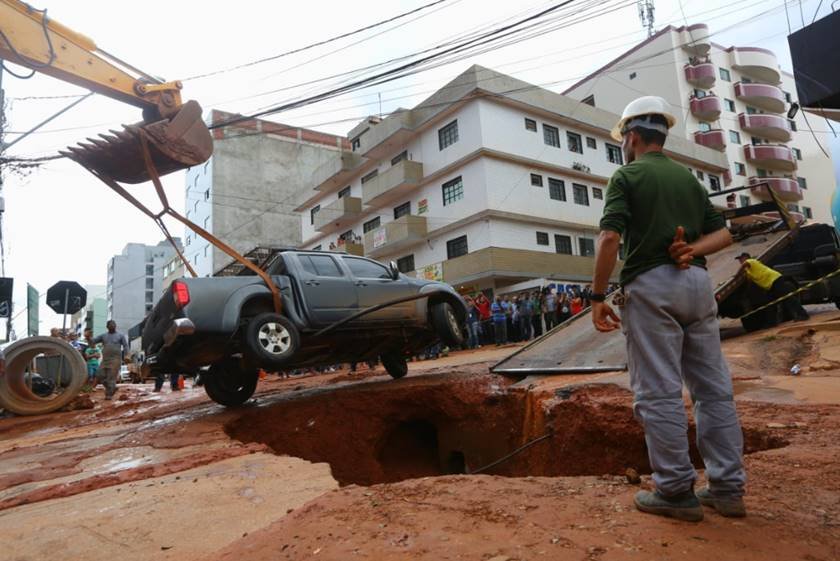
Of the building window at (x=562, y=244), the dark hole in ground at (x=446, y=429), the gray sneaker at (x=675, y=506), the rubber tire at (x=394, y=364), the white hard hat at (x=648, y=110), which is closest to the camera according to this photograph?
the gray sneaker at (x=675, y=506)

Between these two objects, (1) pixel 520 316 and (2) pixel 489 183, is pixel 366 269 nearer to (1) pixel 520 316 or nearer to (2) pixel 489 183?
(1) pixel 520 316

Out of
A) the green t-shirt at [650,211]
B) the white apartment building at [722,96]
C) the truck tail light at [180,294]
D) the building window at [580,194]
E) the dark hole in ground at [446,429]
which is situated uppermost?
the white apartment building at [722,96]

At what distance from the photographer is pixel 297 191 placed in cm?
4072

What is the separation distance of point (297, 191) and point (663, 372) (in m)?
40.7

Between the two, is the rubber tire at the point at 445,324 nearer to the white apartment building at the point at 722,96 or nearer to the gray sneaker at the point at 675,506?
the gray sneaker at the point at 675,506

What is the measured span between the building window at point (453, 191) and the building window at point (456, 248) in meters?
2.01

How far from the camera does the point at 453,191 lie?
1045 inches

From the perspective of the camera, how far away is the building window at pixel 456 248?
25859mm

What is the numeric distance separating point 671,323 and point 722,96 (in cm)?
4334

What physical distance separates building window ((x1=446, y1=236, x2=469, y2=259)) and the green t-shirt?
23304 mm

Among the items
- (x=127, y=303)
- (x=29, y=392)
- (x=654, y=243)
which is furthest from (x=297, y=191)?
(x=127, y=303)

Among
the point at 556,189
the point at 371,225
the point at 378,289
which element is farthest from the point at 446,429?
the point at 371,225

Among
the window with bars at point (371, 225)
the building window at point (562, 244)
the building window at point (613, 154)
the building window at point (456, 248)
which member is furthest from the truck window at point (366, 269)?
the building window at point (613, 154)

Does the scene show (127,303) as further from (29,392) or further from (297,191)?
(29,392)
